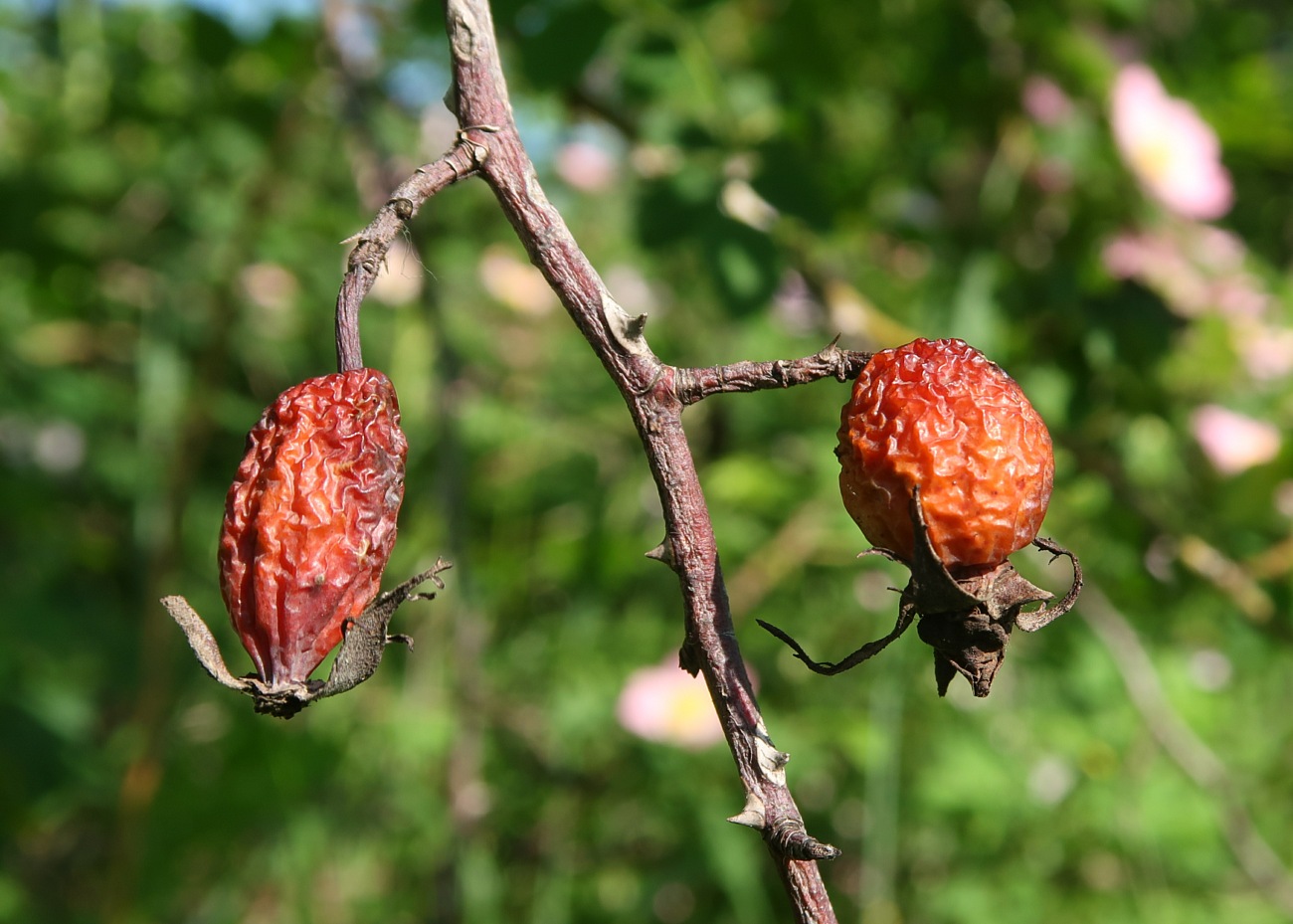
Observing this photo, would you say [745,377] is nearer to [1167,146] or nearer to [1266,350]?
[1167,146]

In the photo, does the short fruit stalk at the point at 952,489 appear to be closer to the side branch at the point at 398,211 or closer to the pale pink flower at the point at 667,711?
the side branch at the point at 398,211

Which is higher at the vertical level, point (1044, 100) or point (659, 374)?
point (659, 374)

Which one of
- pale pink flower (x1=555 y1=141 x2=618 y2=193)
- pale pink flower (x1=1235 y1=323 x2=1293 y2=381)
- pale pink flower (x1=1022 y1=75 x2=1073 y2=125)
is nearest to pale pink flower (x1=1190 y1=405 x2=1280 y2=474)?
pale pink flower (x1=1235 y1=323 x2=1293 y2=381)

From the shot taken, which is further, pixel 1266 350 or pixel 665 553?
pixel 1266 350

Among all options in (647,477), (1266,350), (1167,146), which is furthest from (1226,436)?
(647,477)

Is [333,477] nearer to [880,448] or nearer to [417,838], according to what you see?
[880,448]

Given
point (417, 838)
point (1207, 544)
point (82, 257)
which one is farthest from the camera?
point (417, 838)

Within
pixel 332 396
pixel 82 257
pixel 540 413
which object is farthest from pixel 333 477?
pixel 540 413
